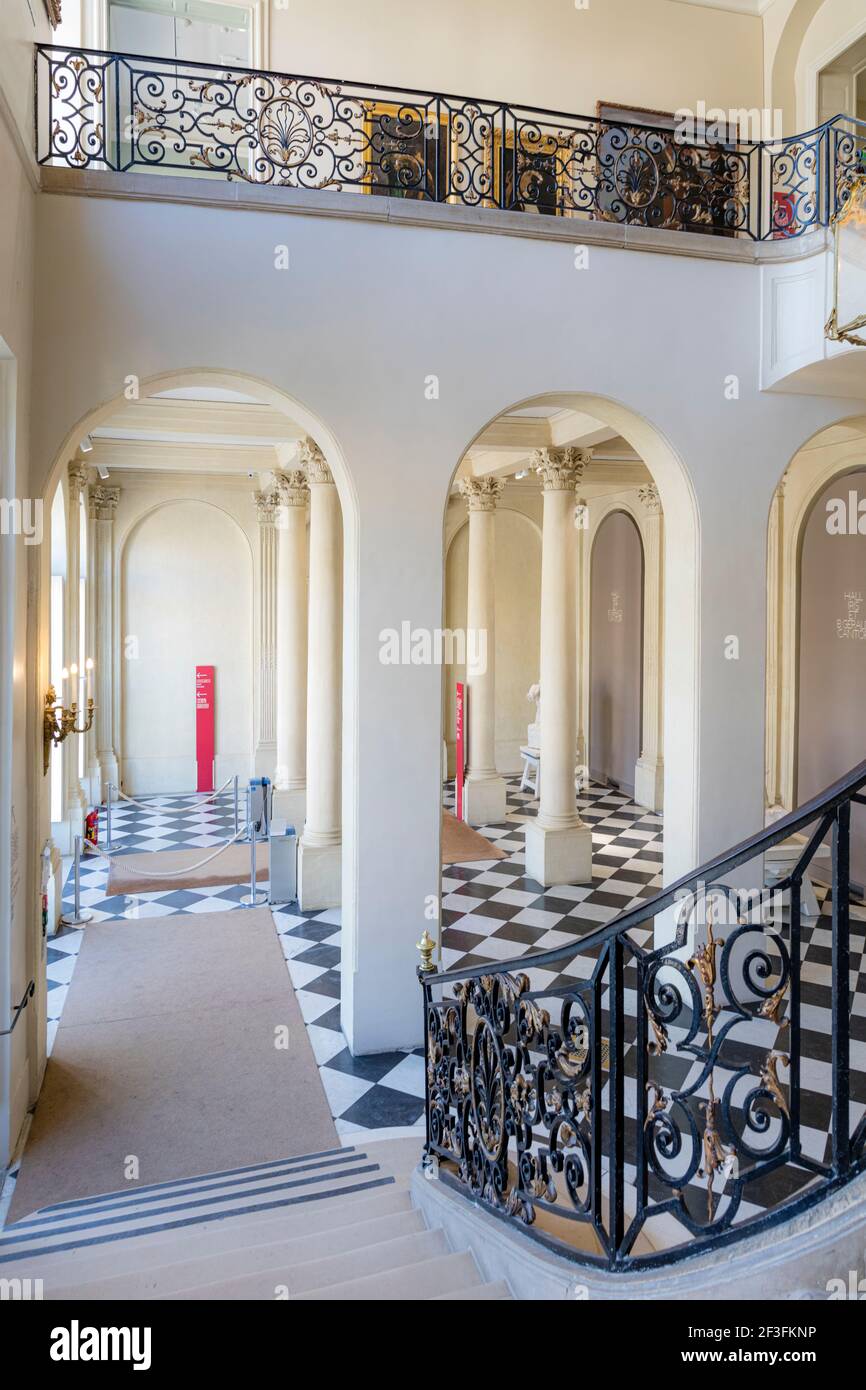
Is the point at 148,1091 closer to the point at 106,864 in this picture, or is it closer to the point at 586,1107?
the point at 586,1107

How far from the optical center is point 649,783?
45.0ft

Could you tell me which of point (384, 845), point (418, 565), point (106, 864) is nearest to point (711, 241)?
point (418, 565)

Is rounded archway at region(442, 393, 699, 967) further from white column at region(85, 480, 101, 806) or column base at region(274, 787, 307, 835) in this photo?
white column at region(85, 480, 101, 806)

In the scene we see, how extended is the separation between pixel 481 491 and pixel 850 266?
23.1 feet

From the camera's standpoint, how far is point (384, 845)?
19.4 feet

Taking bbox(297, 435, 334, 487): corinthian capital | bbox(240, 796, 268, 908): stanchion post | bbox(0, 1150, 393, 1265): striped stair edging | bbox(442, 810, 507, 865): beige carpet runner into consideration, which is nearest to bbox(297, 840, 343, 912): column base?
bbox(240, 796, 268, 908): stanchion post

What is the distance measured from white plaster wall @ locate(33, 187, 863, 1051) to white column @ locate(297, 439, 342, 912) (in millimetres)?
2806

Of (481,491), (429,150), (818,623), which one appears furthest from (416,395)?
(481,491)

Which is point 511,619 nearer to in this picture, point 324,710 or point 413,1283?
point 324,710

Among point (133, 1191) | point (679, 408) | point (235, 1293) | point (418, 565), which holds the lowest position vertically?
point (133, 1191)

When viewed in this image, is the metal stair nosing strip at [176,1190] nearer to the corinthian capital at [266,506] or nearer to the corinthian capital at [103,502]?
the corinthian capital at [266,506]

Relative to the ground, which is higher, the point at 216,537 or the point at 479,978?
the point at 216,537

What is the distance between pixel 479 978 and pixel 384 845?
251cm

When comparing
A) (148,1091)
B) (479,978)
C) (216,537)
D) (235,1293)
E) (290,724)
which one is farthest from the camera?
(216,537)
